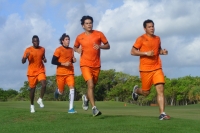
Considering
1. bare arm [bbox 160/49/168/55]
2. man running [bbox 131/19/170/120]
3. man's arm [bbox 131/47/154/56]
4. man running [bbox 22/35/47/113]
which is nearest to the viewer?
man's arm [bbox 131/47/154/56]

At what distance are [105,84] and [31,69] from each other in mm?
90107

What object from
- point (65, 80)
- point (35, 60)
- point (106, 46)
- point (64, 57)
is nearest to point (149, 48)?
point (106, 46)

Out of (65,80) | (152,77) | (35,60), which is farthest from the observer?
(65,80)

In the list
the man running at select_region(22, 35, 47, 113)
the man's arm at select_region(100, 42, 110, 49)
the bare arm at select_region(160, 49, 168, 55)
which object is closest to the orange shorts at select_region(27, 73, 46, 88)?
the man running at select_region(22, 35, 47, 113)

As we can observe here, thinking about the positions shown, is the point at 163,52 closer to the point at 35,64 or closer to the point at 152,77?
the point at 152,77

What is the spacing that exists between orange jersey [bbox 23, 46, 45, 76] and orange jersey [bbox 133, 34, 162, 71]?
12.9 ft

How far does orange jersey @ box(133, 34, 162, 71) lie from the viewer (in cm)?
1064

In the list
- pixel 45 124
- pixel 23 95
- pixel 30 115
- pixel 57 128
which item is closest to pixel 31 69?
pixel 30 115

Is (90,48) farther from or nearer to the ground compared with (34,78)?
farther from the ground

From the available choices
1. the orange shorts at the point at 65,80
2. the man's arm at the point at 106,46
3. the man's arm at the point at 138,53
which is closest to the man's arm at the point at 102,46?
the man's arm at the point at 106,46

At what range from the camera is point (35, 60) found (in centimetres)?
1346

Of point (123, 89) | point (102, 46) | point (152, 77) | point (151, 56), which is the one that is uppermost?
point (123, 89)

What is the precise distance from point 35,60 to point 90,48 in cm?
329

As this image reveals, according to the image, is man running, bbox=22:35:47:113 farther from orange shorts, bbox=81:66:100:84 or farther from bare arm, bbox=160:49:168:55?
bare arm, bbox=160:49:168:55
